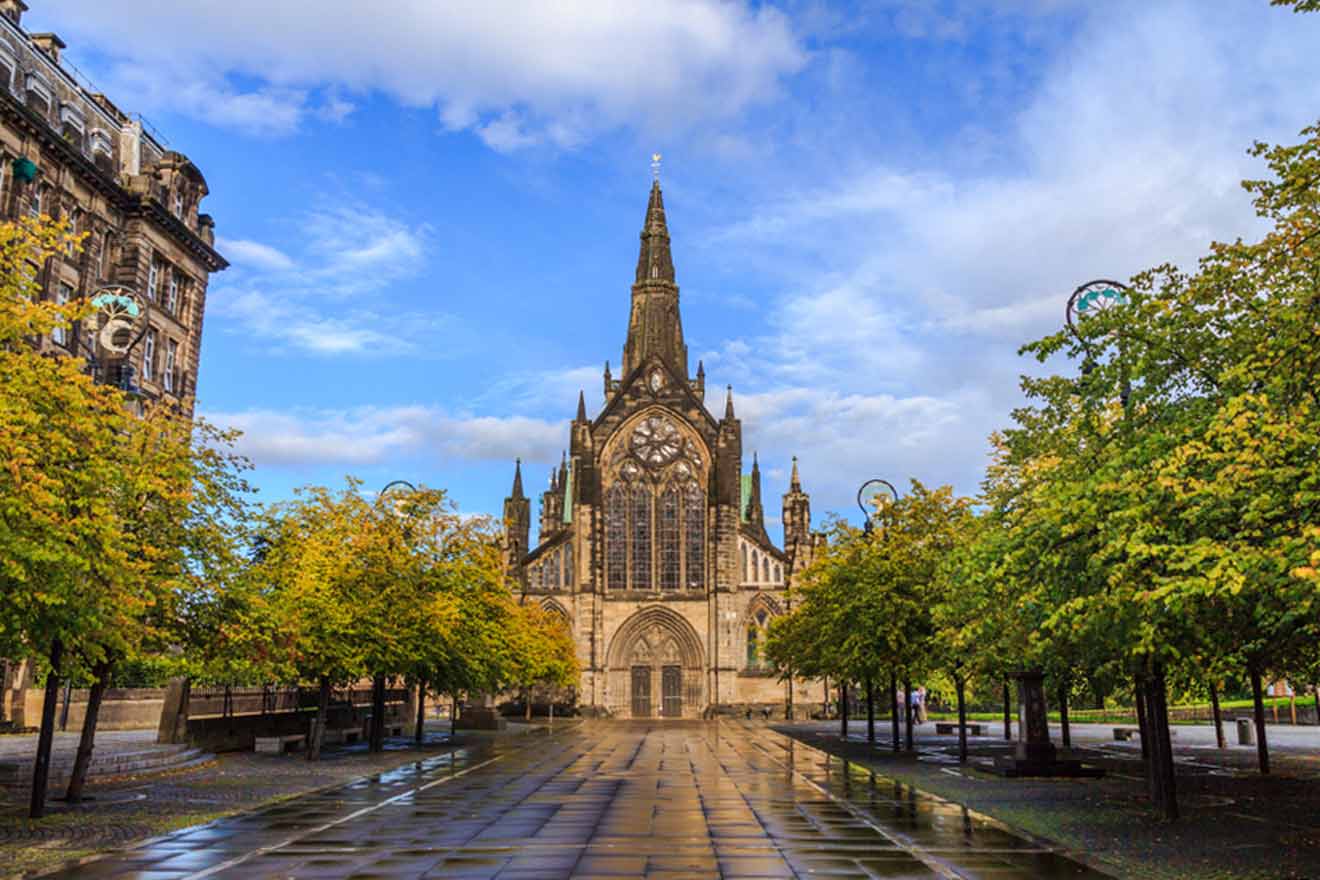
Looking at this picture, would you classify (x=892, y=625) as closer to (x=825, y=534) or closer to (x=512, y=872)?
(x=825, y=534)

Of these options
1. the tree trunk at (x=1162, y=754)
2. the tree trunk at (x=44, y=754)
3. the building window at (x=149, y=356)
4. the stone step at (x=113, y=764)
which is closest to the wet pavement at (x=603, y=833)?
the tree trunk at (x=1162, y=754)

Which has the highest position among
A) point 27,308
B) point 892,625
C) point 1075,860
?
point 27,308

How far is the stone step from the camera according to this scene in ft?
72.6

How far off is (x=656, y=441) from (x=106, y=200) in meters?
43.0

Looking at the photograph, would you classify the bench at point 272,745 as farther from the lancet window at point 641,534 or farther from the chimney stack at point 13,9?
the lancet window at point 641,534

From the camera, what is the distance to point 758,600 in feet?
258

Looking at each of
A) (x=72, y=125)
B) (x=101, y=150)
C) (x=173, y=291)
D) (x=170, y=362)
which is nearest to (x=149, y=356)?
(x=170, y=362)

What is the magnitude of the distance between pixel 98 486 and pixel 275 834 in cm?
545

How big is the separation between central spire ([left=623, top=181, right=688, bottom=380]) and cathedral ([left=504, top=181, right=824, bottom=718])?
21.4ft

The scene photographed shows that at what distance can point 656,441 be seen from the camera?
8106cm

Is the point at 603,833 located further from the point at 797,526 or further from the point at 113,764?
the point at 797,526

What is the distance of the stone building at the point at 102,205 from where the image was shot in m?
38.9

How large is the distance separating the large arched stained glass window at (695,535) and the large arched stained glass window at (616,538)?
4145 mm

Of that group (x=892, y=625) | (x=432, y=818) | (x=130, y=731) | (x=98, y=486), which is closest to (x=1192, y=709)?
(x=892, y=625)
